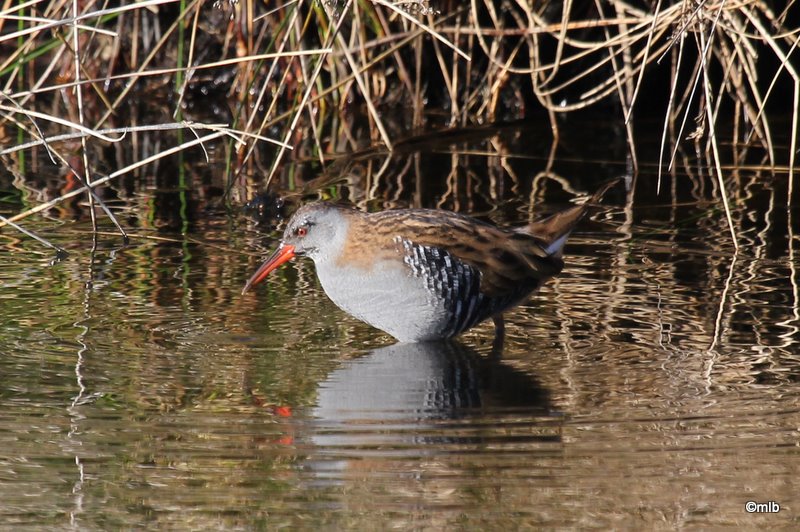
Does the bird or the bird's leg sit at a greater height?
the bird

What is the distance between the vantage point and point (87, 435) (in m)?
3.67

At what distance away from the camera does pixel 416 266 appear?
4547 mm

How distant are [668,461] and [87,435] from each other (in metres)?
1.57

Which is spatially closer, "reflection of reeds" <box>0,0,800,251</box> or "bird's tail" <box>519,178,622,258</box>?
"bird's tail" <box>519,178,622,258</box>

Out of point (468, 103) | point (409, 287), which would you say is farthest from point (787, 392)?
point (468, 103)

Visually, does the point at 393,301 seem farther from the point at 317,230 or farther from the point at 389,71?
the point at 389,71

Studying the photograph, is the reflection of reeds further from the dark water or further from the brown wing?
the brown wing

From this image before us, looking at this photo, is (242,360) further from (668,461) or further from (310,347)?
(668,461)

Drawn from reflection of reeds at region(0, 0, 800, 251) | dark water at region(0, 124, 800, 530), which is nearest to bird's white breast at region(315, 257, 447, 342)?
dark water at region(0, 124, 800, 530)

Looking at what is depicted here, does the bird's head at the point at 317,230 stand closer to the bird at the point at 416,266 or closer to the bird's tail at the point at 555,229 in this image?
the bird at the point at 416,266

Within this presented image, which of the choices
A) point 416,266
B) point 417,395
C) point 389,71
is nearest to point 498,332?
point 416,266

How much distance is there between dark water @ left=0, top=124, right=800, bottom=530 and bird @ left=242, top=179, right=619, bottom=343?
14 cm

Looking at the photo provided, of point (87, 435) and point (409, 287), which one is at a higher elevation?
point (409, 287)

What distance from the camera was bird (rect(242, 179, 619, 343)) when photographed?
14.9 ft
